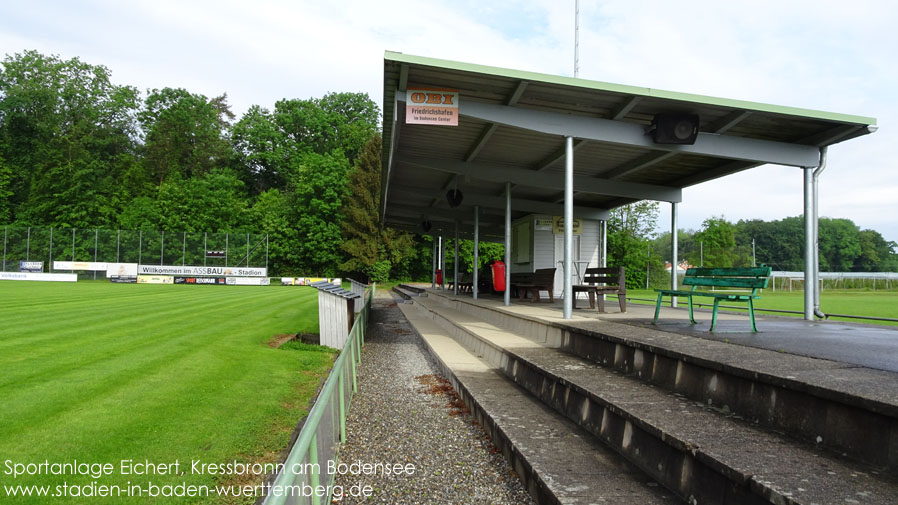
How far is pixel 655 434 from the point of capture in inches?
109

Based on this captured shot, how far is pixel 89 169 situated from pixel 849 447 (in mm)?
58986

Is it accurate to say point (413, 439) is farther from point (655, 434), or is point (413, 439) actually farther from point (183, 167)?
point (183, 167)

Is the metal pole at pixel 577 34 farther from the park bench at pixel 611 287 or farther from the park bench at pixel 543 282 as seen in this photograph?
the park bench at pixel 611 287

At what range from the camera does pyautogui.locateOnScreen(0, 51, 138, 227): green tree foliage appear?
1873 inches

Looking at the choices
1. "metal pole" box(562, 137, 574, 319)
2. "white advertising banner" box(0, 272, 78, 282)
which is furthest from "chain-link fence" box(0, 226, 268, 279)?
"metal pole" box(562, 137, 574, 319)

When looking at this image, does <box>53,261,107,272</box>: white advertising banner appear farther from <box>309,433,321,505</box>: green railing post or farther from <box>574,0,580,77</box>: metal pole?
<box>309,433,321,505</box>: green railing post

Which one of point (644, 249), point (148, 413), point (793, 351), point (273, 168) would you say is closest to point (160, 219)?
point (273, 168)

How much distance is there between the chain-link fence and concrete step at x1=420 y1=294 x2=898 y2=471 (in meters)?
39.9

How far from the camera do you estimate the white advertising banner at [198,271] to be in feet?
128

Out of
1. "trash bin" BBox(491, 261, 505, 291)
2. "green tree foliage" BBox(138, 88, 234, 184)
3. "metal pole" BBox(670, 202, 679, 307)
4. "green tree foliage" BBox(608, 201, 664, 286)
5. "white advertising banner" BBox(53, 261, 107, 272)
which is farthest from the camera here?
"green tree foliage" BBox(138, 88, 234, 184)

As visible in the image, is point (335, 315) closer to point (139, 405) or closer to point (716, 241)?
point (139, 405)

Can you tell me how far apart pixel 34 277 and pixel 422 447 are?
150 feet

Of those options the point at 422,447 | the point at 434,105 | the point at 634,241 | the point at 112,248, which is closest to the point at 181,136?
the point at 112,248

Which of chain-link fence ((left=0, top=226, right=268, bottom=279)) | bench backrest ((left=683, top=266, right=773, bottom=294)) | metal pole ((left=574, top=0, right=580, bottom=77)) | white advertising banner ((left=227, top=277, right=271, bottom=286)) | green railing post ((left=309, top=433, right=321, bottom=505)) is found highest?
metal pole ((left=574, top=0, right=580, bottom=77))
